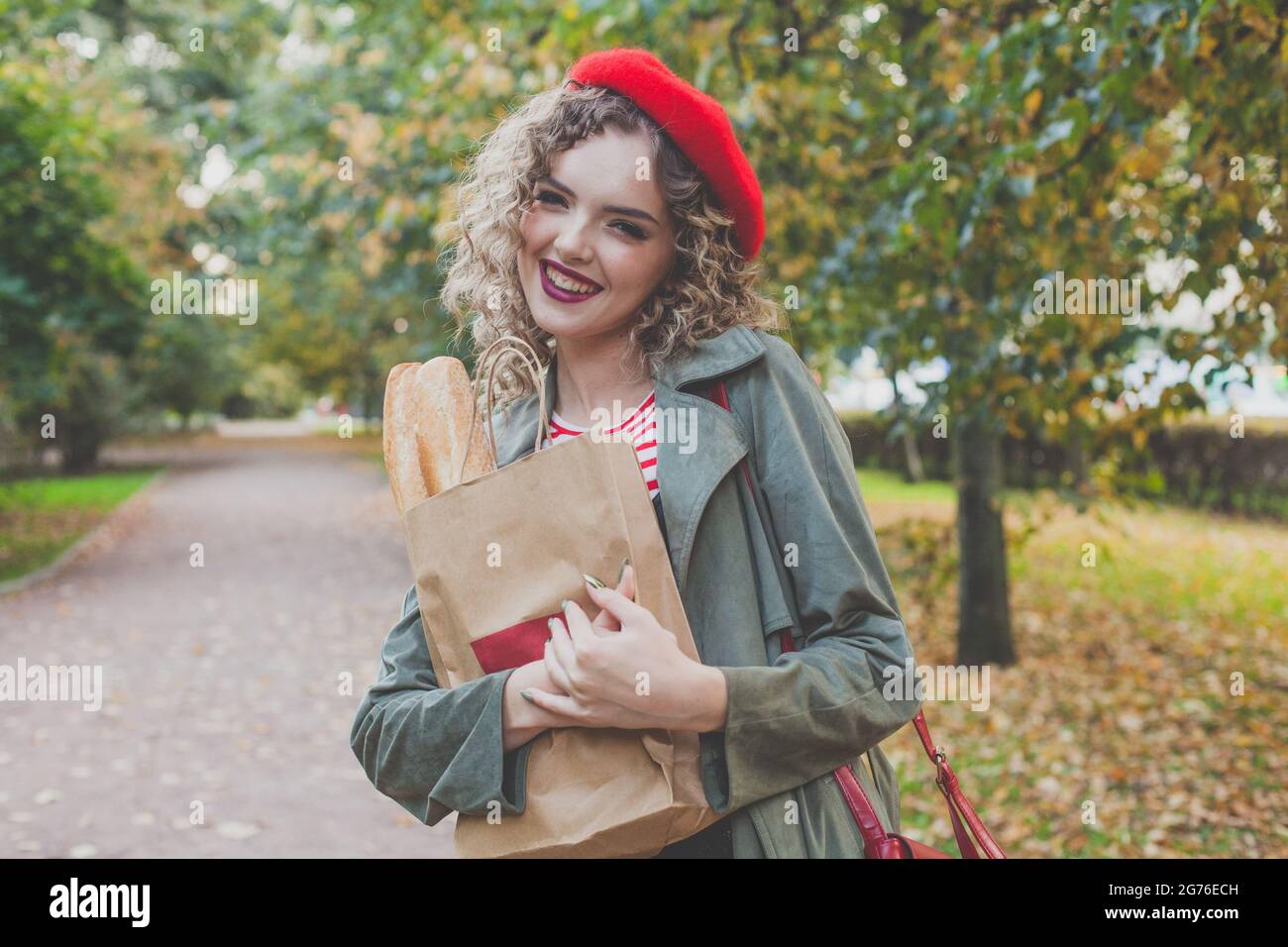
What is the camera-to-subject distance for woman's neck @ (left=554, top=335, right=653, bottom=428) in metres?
1.66

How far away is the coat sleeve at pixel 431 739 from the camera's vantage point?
136cm

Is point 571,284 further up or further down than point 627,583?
further up

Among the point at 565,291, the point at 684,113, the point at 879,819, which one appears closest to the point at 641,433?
the point at 565,291

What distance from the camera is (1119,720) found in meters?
6.66

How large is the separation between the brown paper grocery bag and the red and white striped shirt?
184mm

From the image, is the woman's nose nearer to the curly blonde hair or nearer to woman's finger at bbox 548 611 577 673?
the curly blonde hair

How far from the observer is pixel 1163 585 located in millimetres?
11180

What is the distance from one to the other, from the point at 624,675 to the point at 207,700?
267 inches

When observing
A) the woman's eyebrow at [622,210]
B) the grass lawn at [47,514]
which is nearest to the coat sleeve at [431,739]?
the woman's eyebrow at [622,210]

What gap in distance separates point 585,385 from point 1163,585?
11084 millimetres

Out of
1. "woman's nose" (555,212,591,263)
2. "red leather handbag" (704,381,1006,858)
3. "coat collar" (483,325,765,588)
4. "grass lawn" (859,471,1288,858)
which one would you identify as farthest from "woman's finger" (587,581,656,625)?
"grass lawn" (859,471,1288,858)

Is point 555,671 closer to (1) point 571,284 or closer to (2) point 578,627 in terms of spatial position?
(2) point 578,627

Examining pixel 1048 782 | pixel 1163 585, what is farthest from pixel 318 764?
pixel 1163 585

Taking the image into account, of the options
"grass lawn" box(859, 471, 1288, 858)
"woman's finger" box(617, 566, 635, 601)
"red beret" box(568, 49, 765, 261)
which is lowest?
"grass lawn" box(859, 471, 1288, 858)
